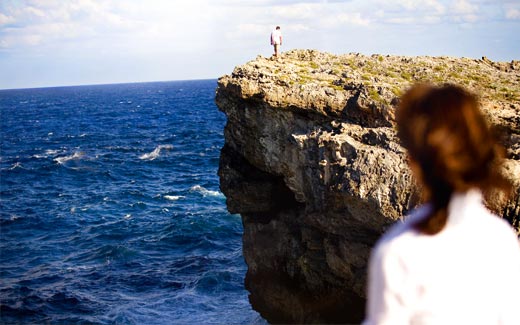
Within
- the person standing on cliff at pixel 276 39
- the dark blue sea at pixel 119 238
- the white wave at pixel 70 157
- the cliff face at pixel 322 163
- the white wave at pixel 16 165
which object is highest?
the person standing on cliff at pixel 276 39

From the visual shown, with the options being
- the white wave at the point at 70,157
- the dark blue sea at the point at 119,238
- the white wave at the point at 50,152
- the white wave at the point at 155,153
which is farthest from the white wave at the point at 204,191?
the white wave at the point at 50,152

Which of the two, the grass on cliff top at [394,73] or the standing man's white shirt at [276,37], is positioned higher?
the standing man's white shirt at [276,37]

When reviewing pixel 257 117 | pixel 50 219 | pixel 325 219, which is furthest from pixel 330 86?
pixel 50 219

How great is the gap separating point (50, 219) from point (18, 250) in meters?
5.88

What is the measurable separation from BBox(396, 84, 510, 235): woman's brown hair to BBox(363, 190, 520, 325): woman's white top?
57 mm

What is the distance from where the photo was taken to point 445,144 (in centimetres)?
242

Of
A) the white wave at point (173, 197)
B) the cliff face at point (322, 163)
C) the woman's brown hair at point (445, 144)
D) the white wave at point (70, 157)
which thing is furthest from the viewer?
the white wave at point (70, 157)

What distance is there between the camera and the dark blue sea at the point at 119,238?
90.2 ft

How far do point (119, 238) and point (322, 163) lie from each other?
82.7ft

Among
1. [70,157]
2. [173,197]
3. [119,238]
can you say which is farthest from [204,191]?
[70,157]

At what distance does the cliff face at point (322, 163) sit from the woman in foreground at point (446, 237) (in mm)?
9894

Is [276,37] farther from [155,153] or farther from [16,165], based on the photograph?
[16,165]

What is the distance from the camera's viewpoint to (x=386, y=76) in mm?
18656

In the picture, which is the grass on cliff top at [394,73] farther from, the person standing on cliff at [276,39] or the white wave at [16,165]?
the white wave at [16,165]
